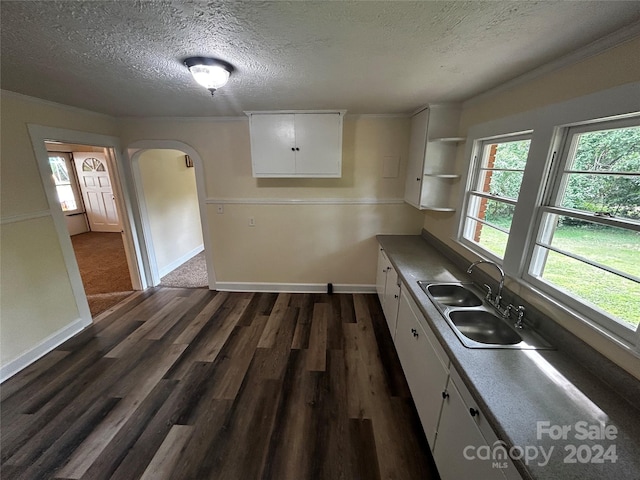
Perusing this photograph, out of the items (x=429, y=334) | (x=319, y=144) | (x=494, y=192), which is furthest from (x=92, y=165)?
(x=494, y=192)

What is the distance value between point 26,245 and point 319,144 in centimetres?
286

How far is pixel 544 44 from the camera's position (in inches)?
46.3

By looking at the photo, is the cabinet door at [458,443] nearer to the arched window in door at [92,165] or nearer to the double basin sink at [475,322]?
the double basin sink at [475,322]

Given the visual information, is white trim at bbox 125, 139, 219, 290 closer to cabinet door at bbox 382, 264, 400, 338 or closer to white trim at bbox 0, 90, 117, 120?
white trim at bbox 0, 90, 117, 120

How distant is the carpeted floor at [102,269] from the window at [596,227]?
14.3 feet

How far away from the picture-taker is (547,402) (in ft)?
3.18

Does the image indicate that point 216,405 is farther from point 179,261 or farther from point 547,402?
point 179,261

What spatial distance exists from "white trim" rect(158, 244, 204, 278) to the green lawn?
4523mm

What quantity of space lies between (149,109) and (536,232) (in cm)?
353

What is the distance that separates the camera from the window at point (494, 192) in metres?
1.72

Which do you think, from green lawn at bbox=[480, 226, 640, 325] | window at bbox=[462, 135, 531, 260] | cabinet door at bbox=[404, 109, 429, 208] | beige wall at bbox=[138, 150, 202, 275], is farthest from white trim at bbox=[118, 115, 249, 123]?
green lawn at bbox=[480, 226, 640, 325]

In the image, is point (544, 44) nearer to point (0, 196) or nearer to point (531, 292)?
point (531, 292)

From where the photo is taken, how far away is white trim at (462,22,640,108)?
1011mm

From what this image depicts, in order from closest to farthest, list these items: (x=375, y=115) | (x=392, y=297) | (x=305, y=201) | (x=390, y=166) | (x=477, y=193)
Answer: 1. (x=477, y=193)
2. (x=392, y=297)
3. (x=375, y=115)
4. (x=390, y=166)
5. (x=305, y=201)
